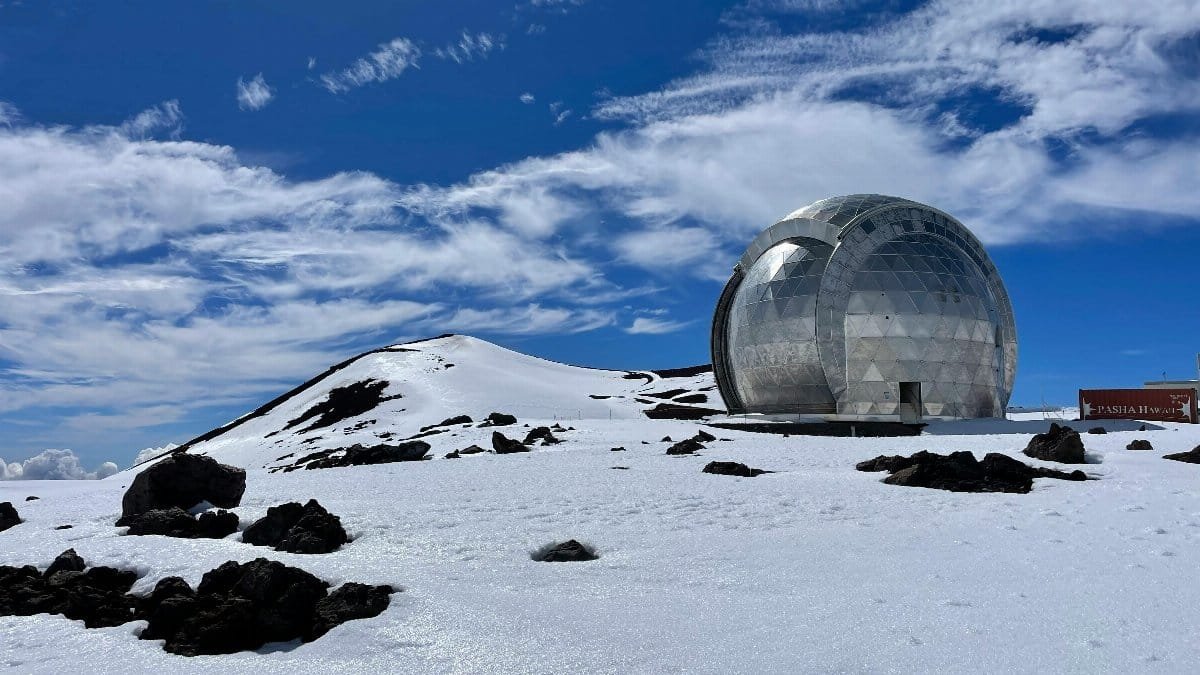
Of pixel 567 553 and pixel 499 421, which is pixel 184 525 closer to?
pixel 567 553

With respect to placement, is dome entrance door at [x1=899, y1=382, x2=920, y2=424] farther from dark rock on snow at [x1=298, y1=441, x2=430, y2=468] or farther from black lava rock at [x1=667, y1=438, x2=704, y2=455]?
dark rock on snow at [x1=298, y1=441, x2=430, y2=468]

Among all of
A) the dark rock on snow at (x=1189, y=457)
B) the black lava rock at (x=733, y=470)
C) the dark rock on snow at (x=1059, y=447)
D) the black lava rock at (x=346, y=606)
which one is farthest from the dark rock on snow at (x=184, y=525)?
the dark rock on snow at (x=1189, y=457)

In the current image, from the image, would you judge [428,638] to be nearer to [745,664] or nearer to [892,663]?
[745,664]

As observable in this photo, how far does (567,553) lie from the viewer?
9492mm

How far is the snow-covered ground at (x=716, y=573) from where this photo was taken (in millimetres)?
6488

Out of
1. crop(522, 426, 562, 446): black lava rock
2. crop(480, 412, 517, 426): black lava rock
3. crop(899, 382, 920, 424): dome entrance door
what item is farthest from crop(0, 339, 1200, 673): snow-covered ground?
crop(480, 412, 517, 426): black lava rock

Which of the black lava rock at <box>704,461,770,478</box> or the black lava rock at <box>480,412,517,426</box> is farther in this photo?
the black lava rock at <box>480,412,517,426</box>

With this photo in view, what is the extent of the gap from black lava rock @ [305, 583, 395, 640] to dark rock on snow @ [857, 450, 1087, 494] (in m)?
10.2

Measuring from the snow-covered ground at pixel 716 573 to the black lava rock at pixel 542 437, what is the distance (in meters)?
10.6

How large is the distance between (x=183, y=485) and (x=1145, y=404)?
36.8m

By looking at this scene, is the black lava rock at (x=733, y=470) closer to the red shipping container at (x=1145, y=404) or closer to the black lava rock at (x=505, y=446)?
the black lava rock at (x=505, y=446)

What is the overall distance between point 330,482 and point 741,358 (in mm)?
22745

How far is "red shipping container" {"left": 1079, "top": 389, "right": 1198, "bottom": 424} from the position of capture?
3469cm

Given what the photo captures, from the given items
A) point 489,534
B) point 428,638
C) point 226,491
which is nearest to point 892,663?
point 428,638
